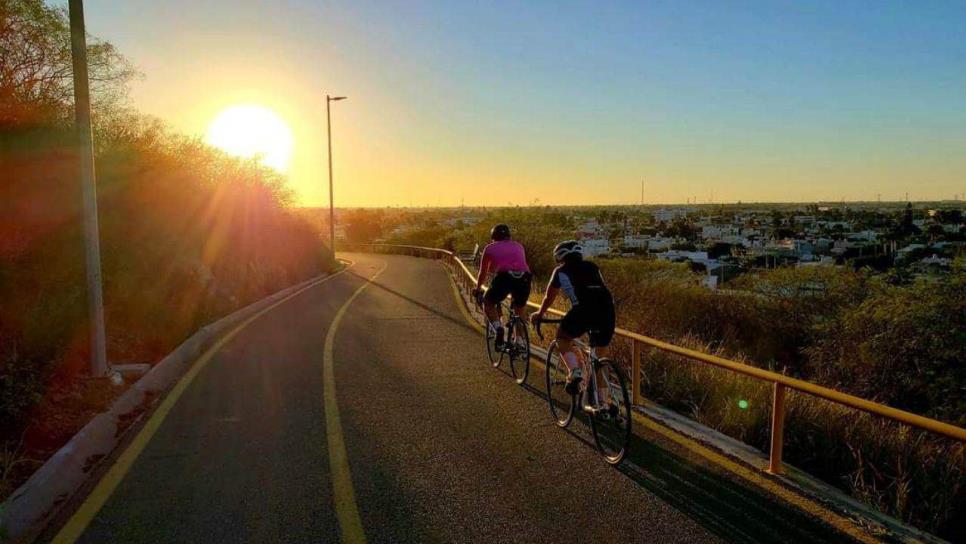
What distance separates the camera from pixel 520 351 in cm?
845

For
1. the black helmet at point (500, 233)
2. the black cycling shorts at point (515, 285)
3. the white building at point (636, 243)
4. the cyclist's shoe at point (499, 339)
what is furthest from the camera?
the white building at point (636, 243)

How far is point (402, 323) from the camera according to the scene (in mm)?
14148

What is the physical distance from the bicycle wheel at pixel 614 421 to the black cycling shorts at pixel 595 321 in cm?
22

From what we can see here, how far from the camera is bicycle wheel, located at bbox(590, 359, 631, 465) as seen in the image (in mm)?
5277

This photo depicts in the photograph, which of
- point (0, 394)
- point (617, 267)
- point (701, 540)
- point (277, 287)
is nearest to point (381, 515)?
point (701, 540)

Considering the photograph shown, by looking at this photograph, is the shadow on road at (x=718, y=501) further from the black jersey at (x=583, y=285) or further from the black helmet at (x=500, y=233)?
the black helmet at (x=500, y=233)

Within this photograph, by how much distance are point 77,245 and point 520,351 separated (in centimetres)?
823

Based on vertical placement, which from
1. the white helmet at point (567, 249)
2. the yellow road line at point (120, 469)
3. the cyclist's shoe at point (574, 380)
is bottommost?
the yellow road line at point (120, 469)

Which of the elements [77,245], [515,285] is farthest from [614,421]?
[77,245]

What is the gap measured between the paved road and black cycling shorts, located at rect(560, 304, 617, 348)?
1088 millimetres

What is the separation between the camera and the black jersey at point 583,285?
5633 mm

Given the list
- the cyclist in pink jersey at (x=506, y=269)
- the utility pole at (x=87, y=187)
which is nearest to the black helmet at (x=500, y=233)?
the cyclist in pink jersey at (x=506, y=269)

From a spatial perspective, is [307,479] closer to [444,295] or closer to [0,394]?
[0,394]

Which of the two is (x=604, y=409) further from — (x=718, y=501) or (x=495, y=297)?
(x=495, y=297)
